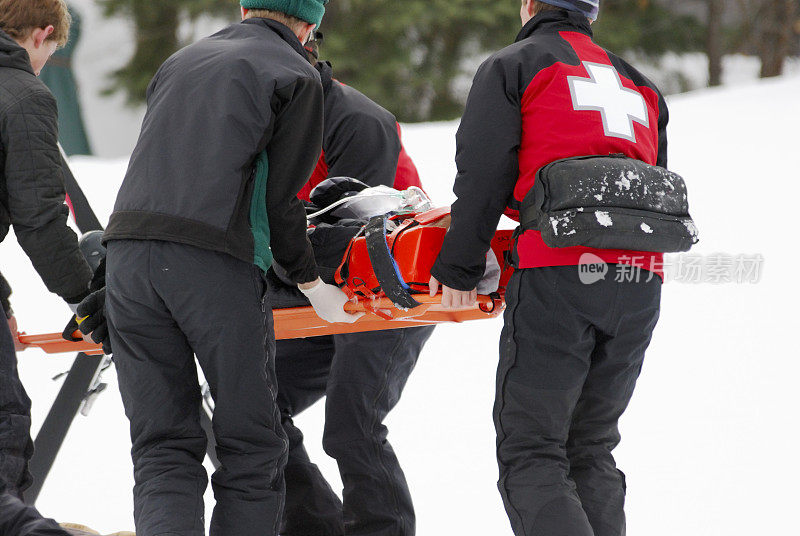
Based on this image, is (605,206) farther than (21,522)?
No

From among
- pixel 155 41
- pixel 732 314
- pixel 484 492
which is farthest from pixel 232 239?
pixel 155 41

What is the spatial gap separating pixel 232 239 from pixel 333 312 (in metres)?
0.51

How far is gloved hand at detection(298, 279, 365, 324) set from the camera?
97.7 inches

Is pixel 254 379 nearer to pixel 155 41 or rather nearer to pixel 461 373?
pixel 461 373

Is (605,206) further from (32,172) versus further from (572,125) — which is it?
(32,172)

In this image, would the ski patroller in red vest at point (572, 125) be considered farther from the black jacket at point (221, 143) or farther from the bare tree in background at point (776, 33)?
the bare tree in background at point (776, 33)

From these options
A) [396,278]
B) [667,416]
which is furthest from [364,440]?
[667,416]

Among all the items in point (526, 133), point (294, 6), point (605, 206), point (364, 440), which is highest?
point (294, 6)

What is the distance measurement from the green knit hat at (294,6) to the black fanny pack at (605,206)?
2.39ft

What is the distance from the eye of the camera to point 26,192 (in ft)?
8.41

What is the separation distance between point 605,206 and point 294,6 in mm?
928

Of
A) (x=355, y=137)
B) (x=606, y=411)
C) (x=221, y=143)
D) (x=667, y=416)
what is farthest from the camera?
(x=667, y=416)

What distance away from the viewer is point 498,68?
7.16 feet

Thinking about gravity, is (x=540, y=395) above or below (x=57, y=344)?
above
